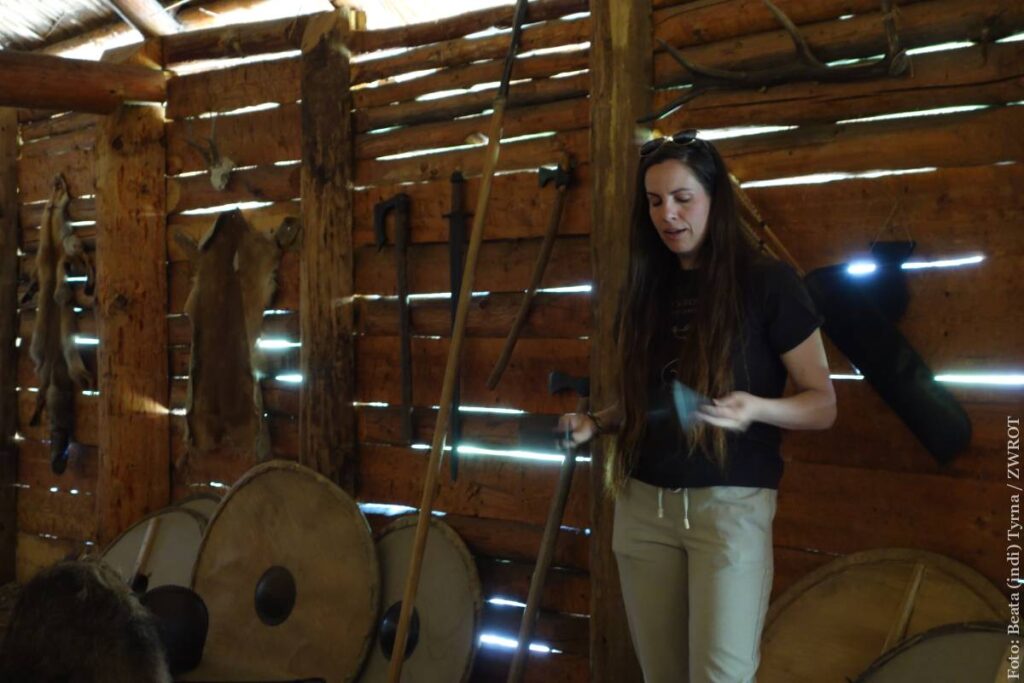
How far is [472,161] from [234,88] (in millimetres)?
1432

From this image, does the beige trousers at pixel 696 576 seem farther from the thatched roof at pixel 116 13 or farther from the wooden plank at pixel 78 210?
the wooden plank at pixel 78 210

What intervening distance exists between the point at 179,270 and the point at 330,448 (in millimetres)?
1371

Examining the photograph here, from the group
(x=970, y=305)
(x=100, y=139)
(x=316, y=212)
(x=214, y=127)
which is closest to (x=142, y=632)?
(x=970, y=305)

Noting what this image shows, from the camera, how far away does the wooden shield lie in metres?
2.61

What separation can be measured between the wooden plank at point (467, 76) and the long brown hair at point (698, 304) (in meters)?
1.27

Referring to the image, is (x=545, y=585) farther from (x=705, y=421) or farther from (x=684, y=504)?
(x=705, y=421)

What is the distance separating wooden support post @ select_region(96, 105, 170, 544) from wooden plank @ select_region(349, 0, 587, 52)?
1350 mm

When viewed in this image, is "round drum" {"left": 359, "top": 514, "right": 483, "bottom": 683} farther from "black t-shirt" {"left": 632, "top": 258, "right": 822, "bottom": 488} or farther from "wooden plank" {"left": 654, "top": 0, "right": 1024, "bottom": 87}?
"wooden plank" {"left": 654, "top": 0, "right": 1024, "bottom": 87}

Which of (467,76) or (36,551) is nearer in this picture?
(467,76)

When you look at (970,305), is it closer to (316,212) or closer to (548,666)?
(548,666)

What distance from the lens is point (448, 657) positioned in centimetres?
354

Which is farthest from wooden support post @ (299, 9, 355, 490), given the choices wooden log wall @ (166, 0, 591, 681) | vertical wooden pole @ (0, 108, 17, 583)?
vertical wooden pole @ (0, 108, 17, 583)

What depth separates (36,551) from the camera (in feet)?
18.5

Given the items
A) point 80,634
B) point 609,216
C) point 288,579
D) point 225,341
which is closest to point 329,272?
point 225,341
